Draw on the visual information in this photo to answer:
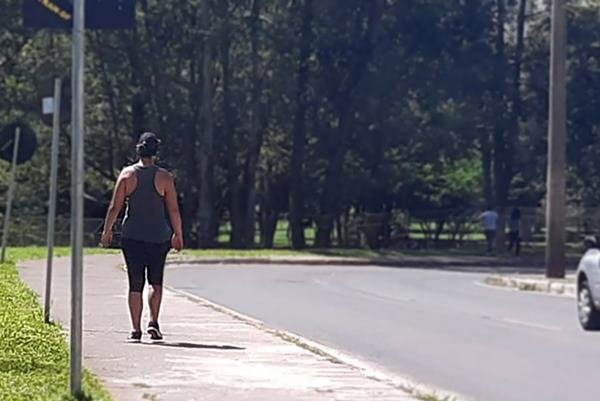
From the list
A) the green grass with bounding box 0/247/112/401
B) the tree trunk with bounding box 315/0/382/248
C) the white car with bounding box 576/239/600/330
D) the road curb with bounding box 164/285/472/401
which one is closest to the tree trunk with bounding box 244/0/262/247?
the tree trunk with bounding box 315/0/382/248

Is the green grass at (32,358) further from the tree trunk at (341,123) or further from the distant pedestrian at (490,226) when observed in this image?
the tree trunk at (341,123)

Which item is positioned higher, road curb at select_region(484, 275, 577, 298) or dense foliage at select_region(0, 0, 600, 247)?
dense foliage at select_region(0, 0, 600, 247)

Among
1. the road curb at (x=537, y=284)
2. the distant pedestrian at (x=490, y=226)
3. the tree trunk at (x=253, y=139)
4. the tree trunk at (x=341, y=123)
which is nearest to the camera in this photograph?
the road curb at (x=537, y=284)

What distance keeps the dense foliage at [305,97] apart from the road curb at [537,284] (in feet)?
60.7

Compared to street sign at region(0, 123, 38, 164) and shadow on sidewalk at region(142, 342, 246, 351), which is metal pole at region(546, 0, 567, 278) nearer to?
street sign at region(0, 123, 38, 164)

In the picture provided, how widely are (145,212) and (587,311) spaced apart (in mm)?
7999

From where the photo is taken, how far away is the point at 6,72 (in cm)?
5272

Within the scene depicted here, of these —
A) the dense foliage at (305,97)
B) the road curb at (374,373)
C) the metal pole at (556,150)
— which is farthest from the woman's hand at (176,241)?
the dense foliage at (305,97)

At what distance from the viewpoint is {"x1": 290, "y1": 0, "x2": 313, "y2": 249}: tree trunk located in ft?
→ 172

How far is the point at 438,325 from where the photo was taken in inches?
811

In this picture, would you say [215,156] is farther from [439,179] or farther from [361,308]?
[361,308]

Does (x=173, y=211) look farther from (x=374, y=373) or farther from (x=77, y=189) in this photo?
(x=77, y=189)

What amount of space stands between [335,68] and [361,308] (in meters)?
31.5

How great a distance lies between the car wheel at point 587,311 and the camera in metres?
20.0
